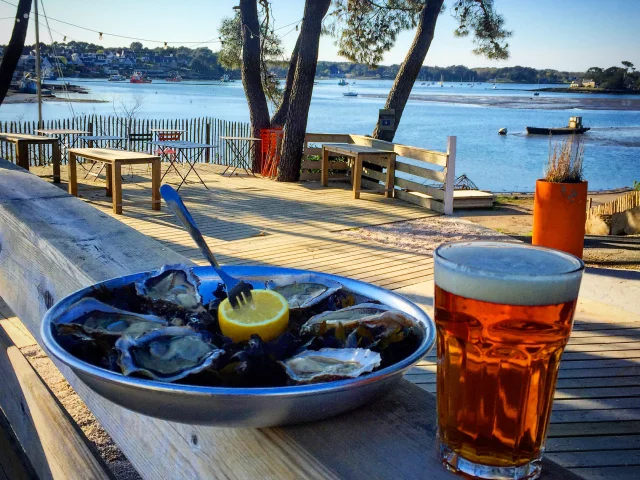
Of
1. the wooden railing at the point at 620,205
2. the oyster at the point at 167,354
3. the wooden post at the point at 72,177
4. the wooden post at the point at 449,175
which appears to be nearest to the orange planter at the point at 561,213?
the wooden post at the point at 449,175

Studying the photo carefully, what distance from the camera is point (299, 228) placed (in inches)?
312

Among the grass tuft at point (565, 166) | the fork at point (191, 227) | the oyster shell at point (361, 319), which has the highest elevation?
the fork at point (191, 227)

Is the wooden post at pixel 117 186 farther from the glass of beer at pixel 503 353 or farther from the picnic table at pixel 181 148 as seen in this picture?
the glass of beer at pixel 503 353

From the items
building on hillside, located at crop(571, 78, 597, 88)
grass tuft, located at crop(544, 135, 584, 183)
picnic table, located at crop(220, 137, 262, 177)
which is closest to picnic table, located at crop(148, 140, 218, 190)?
picnic table, located at crop(220, 137, 262, 177)

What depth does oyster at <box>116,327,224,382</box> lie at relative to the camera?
77 cm

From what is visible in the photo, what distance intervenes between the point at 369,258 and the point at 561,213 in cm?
209

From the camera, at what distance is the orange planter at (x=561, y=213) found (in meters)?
6.58

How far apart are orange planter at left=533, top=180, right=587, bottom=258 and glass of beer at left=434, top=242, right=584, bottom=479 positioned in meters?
6.16

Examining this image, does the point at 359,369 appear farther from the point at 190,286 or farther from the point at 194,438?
the point at 190,286

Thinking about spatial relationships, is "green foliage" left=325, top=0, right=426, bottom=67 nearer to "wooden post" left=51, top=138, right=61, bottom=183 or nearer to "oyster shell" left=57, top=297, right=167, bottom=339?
"wooden post" left=51, top=138, right=61, bottom=183

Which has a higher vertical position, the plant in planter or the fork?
the fork

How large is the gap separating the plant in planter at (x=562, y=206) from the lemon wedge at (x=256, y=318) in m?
6.08

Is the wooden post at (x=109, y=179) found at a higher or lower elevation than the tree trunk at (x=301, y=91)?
lower

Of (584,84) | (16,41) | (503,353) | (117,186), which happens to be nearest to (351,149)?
(117,186)
